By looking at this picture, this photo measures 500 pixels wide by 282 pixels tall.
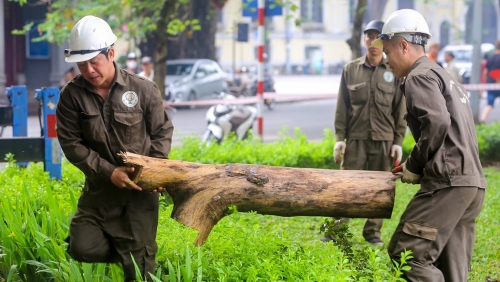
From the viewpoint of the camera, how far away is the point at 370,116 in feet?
22.7

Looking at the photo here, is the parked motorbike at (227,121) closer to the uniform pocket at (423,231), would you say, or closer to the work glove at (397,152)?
the work glove at (397,152)

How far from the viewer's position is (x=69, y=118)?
4.54 m

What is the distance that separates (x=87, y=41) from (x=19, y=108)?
4221 millimetres

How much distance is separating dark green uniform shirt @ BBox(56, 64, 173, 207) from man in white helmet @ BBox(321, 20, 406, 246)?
2700 mm

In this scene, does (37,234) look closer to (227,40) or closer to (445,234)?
(445,234)

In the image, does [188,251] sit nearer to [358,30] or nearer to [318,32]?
[358,30]

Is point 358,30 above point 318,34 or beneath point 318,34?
beneath

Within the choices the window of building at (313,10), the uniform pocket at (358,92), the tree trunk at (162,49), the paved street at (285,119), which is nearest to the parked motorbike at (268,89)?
the paved street at (285,119)

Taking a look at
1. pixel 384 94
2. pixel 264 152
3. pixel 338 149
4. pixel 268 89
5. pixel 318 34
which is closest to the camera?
pixel 384 94

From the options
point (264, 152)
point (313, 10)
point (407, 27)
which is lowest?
point (264, 152)

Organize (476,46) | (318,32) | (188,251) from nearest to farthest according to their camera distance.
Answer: (188,251) → (476,46) → (318,32)

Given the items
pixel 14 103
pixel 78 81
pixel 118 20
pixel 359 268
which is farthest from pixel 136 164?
pixel 118 20

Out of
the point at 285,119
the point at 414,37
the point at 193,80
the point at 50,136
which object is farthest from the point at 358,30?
the point at 193,80

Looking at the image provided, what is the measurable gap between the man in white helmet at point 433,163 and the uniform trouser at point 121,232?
141 centimetres
